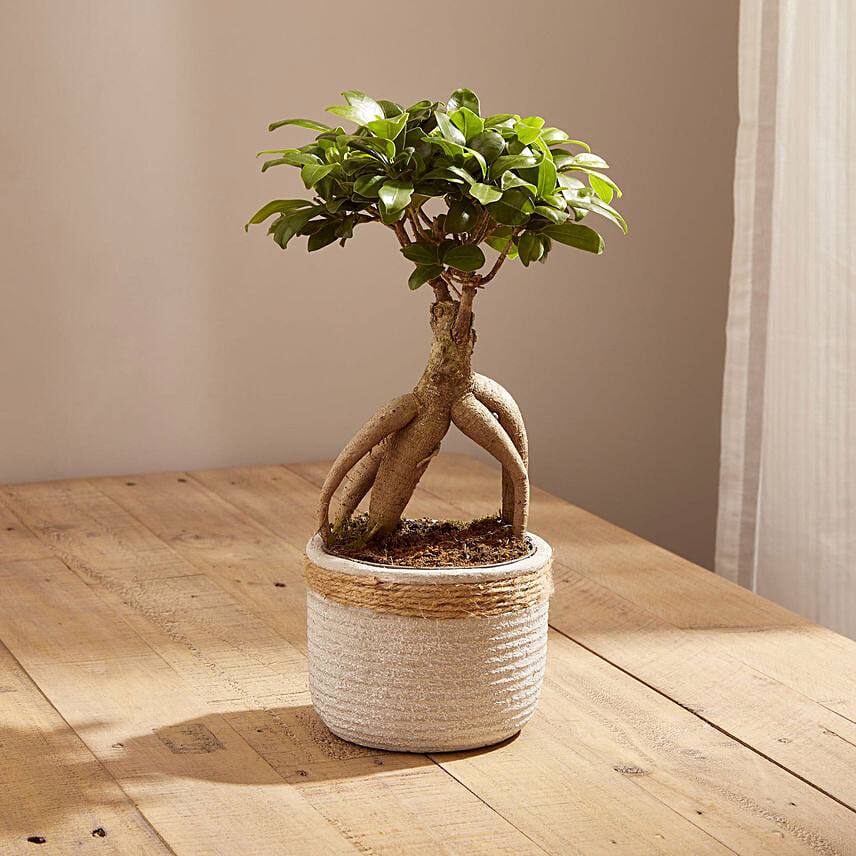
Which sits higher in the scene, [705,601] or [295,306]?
[295,306]

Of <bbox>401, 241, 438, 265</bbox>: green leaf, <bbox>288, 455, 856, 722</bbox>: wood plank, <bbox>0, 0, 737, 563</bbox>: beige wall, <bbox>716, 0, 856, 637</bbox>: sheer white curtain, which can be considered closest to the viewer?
<bbox>401, 241, 438, 265</bbox>: green leaf

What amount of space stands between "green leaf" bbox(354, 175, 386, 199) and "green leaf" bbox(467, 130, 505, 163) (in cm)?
10

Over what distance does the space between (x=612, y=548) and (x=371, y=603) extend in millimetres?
851

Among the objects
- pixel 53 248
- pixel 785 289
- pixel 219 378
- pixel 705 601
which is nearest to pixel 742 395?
pixel 785 289

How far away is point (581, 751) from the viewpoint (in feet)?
4.17

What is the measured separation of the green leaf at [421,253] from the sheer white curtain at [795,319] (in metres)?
0.95

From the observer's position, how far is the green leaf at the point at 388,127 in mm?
1149

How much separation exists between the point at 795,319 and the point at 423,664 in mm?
1069

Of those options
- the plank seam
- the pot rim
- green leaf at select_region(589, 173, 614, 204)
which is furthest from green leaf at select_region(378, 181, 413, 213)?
the plank seam

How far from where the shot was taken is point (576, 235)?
3.87 feet

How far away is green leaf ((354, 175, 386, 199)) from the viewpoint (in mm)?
1132

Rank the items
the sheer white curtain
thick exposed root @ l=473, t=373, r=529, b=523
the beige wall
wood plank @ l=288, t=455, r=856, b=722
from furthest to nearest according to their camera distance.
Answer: the beige wall < the sheer white curtain < wood plank @ l=288, t=455, r=856, b=722 < thick exposed root @ l=473, t=373, r=529, b=523

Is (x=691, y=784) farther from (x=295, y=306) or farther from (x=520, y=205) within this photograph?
(x=295, y=306)

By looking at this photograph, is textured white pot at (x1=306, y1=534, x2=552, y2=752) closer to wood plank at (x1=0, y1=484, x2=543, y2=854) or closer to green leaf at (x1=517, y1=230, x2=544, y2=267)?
wood plank at (x1=0, y1=484, x2=543, y2=854)
